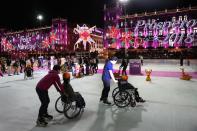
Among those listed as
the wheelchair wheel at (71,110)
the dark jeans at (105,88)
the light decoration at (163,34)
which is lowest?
the wheelchair wheel at (71,110)

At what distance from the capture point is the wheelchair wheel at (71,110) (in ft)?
22.7

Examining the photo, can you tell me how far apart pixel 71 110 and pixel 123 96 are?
78.6 inches

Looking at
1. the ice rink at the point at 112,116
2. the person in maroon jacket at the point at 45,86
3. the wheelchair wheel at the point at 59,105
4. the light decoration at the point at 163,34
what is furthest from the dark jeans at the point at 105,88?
the light decoration at the point at 163,34

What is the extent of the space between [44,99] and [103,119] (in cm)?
184

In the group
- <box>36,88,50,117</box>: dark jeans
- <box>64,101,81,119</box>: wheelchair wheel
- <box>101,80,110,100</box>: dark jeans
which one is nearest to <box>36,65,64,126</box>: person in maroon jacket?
<box>36,88,50,117</box>: dark jeans

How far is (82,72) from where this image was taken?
19656 mm

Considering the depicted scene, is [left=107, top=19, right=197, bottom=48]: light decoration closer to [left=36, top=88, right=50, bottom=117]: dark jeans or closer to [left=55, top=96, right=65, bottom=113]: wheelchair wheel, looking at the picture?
[left=55, top=96, right=65, bottom=113]: wheelchair wheel

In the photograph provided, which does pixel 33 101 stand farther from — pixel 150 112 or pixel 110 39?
pixel 110 39

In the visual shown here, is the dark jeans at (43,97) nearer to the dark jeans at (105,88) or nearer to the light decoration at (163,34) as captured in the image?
the dark jeans at (105,88)

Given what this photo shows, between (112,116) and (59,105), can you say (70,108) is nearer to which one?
(59,105)

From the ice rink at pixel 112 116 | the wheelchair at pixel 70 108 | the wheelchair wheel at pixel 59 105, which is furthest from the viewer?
the wheelchair wheel at pixel 59 105

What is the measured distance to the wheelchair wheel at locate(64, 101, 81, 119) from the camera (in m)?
6.91

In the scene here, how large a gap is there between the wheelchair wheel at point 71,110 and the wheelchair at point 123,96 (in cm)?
170

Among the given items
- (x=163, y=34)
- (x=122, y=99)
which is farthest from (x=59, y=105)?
(x=163, y=34)
